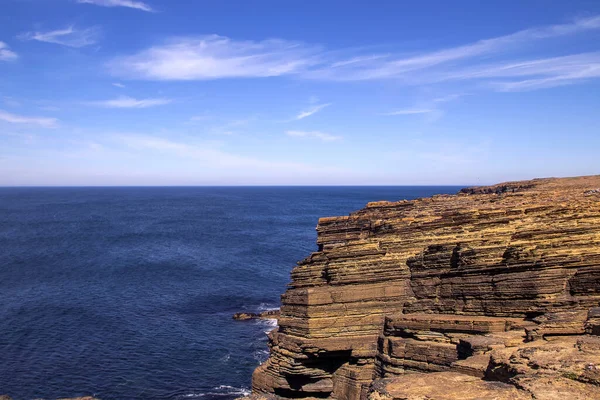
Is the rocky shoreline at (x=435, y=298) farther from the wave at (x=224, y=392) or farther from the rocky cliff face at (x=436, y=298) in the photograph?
A: the wave at (x=224, y=392)

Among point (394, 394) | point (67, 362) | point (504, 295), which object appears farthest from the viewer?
point (67, 362)

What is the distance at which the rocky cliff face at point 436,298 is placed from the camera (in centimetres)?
2219

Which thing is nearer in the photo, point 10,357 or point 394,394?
point 394,394

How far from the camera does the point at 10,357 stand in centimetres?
4497

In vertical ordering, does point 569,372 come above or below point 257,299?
above

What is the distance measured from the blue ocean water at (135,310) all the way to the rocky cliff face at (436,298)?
53.3 ft

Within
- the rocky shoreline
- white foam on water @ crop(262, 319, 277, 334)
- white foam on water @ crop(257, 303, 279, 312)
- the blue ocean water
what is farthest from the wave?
white foam on water @ crop(257, 303, 279, 312)

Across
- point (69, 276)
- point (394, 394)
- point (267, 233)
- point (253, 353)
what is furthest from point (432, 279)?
point (267, 233)

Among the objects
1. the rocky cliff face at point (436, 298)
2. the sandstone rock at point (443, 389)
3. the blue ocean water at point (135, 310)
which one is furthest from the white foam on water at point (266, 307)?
the sandstone rock at point (443, 389)

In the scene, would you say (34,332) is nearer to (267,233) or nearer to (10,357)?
(10,357)

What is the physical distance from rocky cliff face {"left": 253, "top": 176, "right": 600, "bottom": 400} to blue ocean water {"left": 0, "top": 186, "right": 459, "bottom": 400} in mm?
16258

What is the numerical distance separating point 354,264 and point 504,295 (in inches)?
322

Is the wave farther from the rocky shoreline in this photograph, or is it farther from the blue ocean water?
the rocky shoreline

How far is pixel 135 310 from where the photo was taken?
59.9 meters
